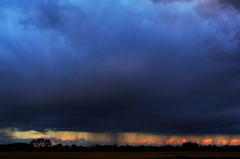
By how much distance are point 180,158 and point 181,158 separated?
0.35 m

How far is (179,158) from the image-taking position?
73000 millimetres

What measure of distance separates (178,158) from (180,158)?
2.11ft

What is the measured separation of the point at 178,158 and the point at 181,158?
0.98 meters

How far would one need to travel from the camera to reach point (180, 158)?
7306 cm

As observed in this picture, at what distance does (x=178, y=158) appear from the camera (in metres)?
73.1

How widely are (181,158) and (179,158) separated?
2.26 feet

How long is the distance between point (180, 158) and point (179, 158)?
0.34 metres

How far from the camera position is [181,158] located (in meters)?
73.1
